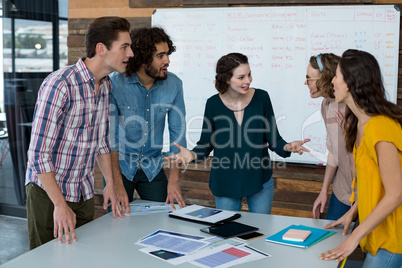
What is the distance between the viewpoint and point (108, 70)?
7.62 ft

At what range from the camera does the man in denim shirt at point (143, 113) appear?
268cm

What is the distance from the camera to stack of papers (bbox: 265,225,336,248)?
1901mm

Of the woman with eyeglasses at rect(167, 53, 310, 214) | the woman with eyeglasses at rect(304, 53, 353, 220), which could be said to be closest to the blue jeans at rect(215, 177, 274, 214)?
the woman with eyeglasses at rect(167, 53, 310, 214)


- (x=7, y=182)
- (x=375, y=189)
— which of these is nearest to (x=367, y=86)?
(x=375, y=189)

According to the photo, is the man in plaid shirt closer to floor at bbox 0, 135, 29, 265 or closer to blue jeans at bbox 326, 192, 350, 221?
blue jeans at bbox 326, 192, 350, 221

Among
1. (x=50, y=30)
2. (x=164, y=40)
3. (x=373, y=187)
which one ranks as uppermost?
(x=50, y=30)

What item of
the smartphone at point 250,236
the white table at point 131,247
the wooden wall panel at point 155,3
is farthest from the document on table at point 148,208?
the wooden wall panel at point 155,3

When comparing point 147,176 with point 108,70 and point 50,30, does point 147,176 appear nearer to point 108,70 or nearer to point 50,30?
point 108,70

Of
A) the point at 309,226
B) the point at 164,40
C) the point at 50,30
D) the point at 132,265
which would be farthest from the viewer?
the point at 50,30

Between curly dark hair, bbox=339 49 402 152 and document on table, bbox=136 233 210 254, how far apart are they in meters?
0.84

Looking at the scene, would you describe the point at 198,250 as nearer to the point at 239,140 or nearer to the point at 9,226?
the point at 239,140

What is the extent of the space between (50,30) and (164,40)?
259 centimetres

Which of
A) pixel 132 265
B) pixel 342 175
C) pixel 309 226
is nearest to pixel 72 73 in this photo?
pixel 132 265

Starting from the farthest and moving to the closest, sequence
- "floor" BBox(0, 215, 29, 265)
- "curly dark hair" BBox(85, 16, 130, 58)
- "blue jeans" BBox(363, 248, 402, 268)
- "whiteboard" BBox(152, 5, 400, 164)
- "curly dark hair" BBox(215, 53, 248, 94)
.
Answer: "floor" BBox(0, 215, 29, 265) → "whiteboard" BBox(152, 5, 400, 164) → "curly dark hair" BBox(215, 53, 248, 94) → "curly dark hair" BBox(85, 16, 130, 58) → "blue jeans" BBox(363, 248, 402, 268)
